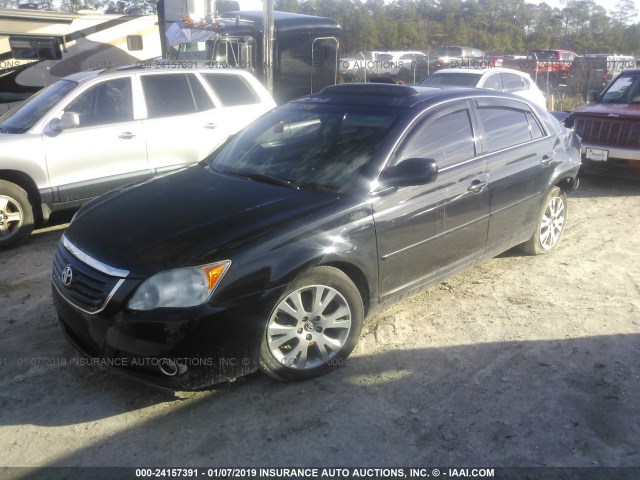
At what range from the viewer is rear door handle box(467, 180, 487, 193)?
4.46 metres

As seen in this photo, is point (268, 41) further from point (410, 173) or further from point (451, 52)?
point (451, 52)

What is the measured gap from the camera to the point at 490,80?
11992mm

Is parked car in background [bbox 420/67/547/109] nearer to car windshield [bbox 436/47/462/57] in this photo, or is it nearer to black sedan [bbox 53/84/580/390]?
black sedan [bbox 53/84/580/390]

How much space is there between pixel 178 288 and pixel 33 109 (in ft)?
14.8

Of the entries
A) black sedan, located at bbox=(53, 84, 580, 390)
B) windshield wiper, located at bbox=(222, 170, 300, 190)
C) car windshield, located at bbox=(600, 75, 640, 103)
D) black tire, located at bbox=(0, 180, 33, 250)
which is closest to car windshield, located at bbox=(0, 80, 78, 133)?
black tire, located at bbox=(0, 180, 33, 250)

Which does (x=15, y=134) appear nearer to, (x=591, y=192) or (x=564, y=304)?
(x=564, y=304)

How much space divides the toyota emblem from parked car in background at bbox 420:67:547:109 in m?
9.70

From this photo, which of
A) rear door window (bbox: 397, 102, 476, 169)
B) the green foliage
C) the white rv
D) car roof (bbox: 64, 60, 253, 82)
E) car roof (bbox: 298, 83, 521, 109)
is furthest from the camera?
the green foliage

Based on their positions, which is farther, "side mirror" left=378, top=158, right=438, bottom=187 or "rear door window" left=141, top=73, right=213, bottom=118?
"rear door window" left=141, top=73, right=213, bottom=118

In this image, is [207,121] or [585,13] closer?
[207,121]

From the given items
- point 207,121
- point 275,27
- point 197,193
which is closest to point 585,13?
point 275,27

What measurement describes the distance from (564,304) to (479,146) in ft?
4.74

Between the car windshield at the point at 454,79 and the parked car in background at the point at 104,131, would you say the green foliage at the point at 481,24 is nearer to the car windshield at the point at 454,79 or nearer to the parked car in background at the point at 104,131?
the car windshield at the point at 454,79

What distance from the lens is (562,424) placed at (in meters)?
3.23
